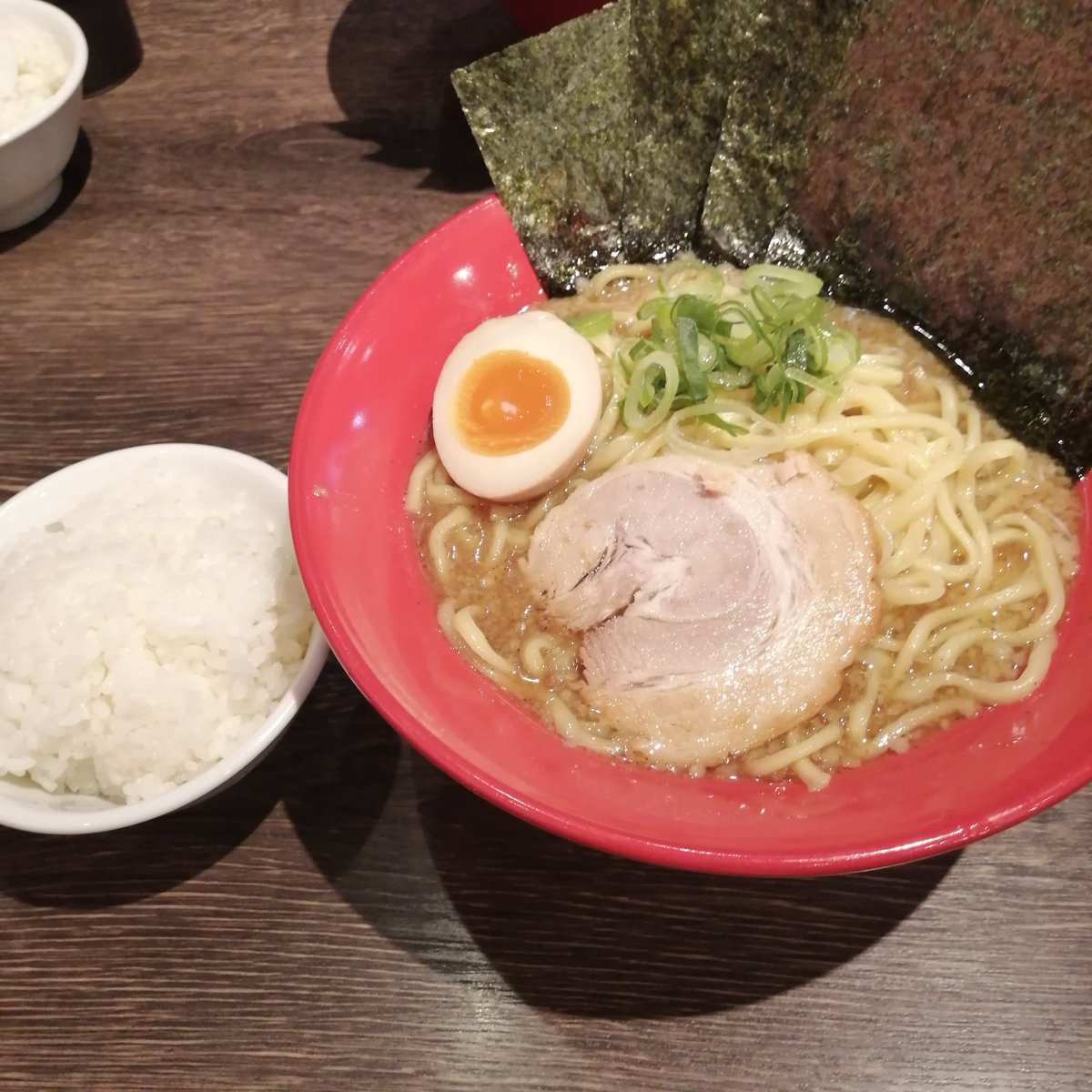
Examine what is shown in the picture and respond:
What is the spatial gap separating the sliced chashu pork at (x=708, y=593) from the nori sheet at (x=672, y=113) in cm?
65

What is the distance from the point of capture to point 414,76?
2676mm

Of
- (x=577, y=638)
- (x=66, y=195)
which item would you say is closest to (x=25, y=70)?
(x=66, y=195)

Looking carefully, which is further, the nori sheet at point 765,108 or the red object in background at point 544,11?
the red object in background at point 544,11

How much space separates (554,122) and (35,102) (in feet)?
5.00

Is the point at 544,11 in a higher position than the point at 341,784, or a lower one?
higher

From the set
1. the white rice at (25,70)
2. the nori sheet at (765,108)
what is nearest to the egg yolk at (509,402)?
the nori sheet at (765,108)

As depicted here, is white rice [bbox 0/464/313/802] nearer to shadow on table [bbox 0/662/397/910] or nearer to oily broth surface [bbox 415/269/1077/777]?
shadow on table [bbox 0/662/397/910]

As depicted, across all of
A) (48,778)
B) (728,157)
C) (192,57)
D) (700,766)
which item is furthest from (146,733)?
(192,57)

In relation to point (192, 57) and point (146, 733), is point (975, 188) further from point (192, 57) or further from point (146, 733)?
point (192, 57)

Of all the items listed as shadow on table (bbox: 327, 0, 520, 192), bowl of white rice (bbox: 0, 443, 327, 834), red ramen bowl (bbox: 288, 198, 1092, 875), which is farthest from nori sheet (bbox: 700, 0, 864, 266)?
bowl of white rice (bbox: 0, 443, 327, 834)

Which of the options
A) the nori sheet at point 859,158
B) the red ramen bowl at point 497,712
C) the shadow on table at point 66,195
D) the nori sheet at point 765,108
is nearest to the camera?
the red ramen bowl at point 497,712

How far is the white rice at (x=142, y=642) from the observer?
4.86 ft

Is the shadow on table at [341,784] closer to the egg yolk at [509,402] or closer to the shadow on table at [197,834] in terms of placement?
the shadow on table at [197,834]

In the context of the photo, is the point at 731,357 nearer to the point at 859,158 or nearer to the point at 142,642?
the point at 859,158
